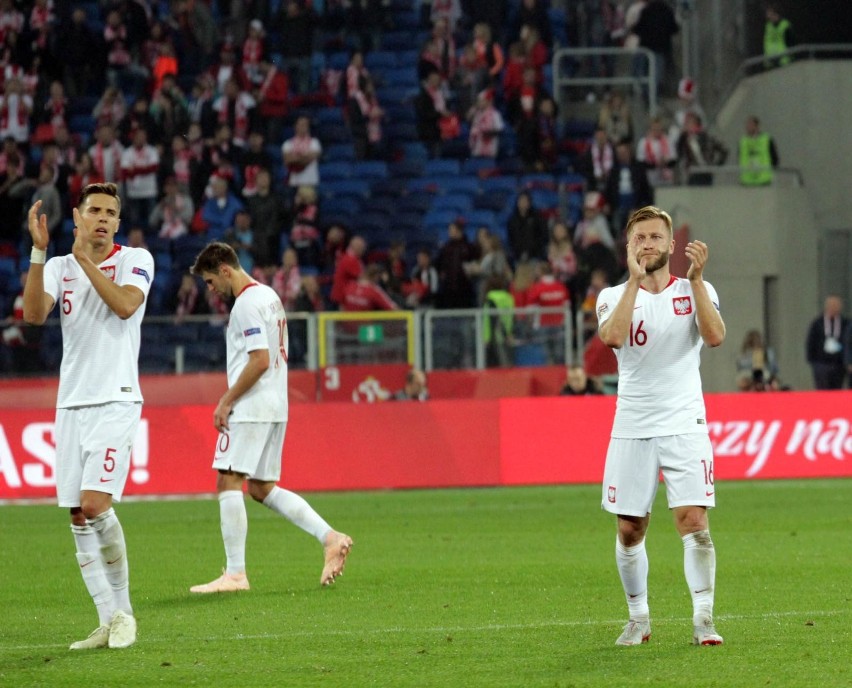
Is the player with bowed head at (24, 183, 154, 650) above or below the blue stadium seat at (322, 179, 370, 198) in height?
below

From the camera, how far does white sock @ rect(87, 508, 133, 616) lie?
8391mm

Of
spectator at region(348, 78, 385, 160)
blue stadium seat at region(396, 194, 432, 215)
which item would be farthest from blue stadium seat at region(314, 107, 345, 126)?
blue stadium seat at region(396, 194, 432, 215)

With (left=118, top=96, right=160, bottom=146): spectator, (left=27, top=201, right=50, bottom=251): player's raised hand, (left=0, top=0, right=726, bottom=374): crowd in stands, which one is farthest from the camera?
(left=118, top=96, right=160, bottom=146): spectator

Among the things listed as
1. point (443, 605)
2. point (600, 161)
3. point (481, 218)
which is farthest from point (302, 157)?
point (443, 605)

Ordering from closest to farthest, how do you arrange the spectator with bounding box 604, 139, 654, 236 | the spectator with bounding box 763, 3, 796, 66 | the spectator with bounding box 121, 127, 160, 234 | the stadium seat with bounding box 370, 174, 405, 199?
1. the spectator with bounding box 604, 139, 654, 236
2. the spectator with bounding box 121, 127, 160, 234
3. the stadium seat with bounding box 370, 174, 405, 199
4. the spectator with bounding box 763, 3, 796, 66

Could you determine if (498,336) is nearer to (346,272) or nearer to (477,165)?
(346,272)

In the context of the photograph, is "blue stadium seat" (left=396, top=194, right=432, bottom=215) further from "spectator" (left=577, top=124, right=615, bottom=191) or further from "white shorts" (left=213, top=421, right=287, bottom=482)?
"white shorts" (left=213, top=421, right=287, bottom=482)

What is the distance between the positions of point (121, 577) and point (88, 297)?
4.70ft

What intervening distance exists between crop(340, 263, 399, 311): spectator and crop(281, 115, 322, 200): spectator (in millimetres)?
3706

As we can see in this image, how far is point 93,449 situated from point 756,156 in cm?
1965

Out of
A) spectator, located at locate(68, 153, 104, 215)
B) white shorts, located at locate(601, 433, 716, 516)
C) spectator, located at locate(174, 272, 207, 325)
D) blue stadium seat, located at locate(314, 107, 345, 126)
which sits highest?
blue stadium seat, located at locate(314, 107, 345, 126)

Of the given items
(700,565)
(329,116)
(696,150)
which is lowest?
(700,565)

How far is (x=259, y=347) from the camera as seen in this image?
11.2 m

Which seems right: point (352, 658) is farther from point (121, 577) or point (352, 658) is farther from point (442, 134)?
point (442, 134)
